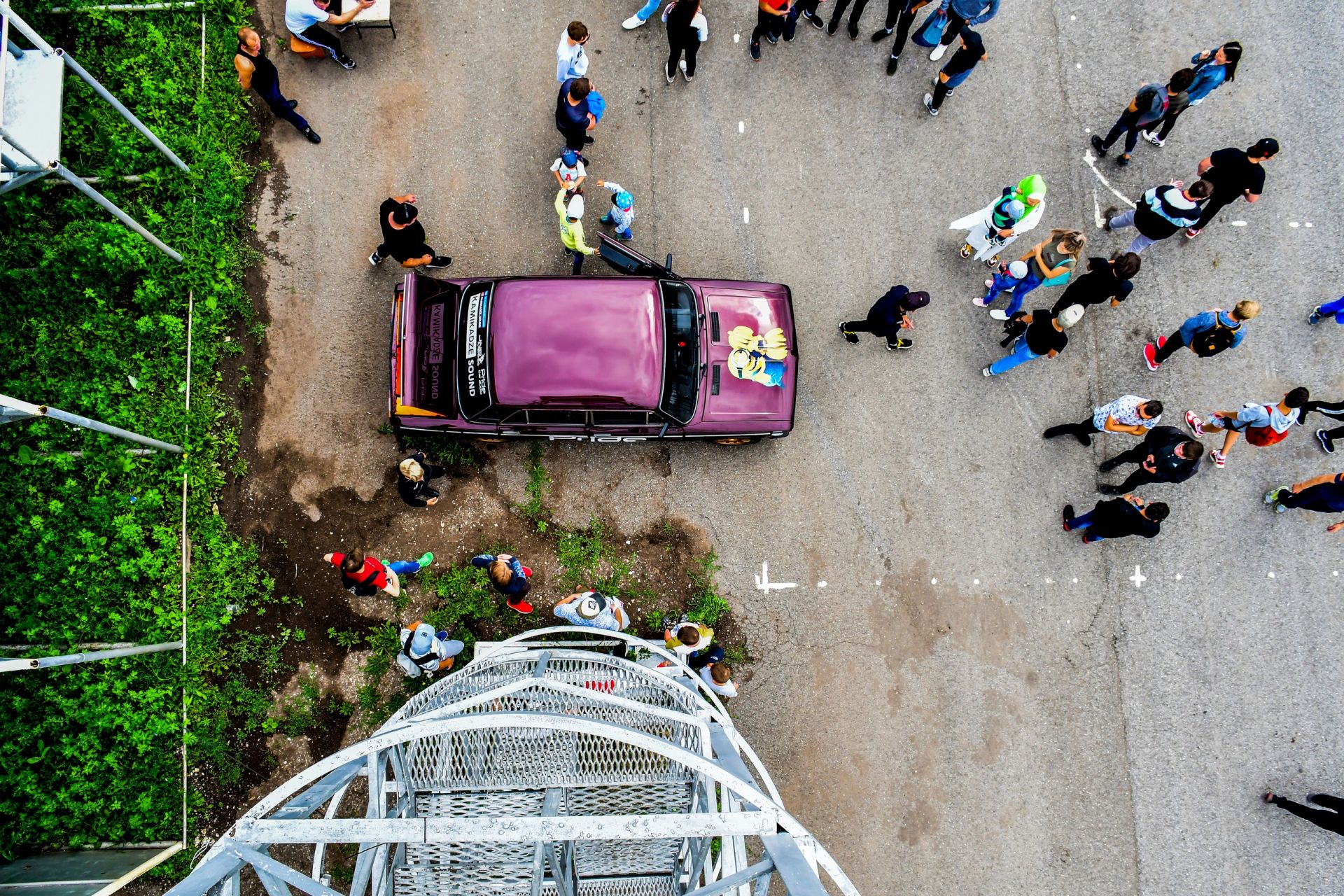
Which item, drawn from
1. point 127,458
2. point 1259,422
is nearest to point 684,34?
point 1259,422

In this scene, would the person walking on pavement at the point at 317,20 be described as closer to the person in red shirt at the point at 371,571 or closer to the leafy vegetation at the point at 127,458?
the leafy vegetation at the point at 127,458

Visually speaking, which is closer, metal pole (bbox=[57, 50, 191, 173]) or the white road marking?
metal pole (bbox=[57, 50, 191, 173])

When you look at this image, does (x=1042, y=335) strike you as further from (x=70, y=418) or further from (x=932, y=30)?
(x=70, y=418)

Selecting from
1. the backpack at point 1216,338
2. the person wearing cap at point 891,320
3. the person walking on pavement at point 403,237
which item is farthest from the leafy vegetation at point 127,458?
the backpack at point 1216,338

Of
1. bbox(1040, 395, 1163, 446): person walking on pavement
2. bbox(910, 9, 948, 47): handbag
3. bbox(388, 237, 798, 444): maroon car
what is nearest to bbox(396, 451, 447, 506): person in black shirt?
bbox(388, 237, 798, 444): maroon car

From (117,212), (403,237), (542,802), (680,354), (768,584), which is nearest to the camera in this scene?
(542,802)

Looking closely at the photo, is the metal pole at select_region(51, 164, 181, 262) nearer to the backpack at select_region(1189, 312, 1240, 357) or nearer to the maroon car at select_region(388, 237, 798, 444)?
the maroon car at select_region(388, 237, 798, 444)

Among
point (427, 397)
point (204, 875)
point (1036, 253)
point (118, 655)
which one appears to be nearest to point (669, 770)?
point (204, 875)
